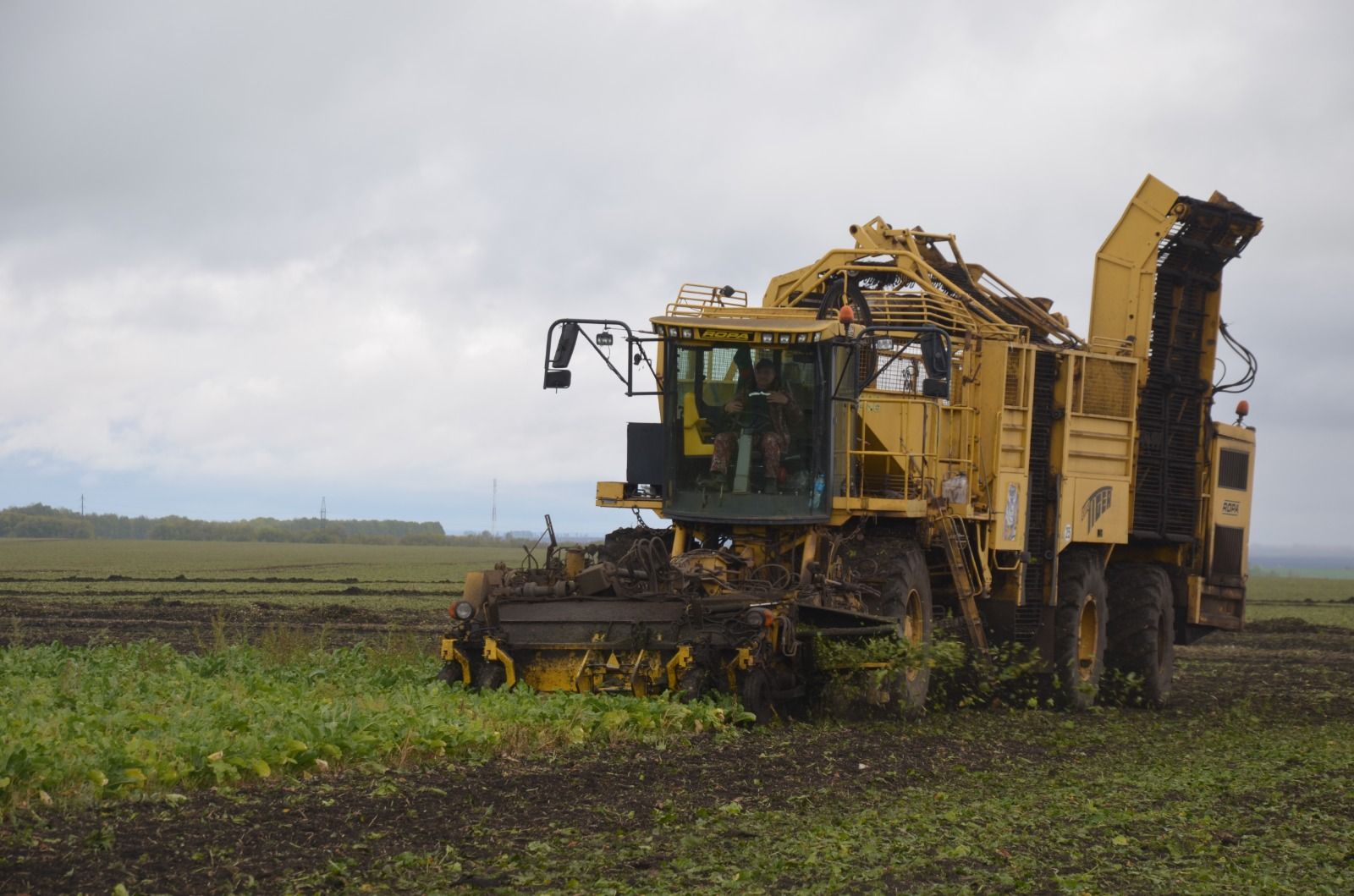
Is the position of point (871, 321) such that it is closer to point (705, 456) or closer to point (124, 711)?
point (705, 456)

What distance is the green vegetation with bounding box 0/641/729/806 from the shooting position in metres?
8.60

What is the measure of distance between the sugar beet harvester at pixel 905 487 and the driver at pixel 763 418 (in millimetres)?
18

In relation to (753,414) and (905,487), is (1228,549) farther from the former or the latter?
(753,414)

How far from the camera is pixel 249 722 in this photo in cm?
978

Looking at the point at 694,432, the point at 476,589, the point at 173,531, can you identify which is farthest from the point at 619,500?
the point at 173,531

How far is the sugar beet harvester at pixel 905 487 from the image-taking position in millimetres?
12781

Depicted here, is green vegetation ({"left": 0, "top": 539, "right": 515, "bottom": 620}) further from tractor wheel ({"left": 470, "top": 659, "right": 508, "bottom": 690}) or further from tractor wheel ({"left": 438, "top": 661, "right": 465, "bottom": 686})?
tractor wheel ({"left": 470, "top": 659, "right": 508, "bottom": 690})

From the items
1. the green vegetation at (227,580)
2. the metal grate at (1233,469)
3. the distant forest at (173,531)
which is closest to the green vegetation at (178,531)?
the distant forest at (173,531)

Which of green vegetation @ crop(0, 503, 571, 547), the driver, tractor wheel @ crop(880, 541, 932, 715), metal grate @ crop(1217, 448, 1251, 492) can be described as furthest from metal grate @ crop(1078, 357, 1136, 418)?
green vegetation @ crop(0, 503, 571, 547)

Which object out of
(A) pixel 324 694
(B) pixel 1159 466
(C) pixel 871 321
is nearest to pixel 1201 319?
(B) pixel 1159 466

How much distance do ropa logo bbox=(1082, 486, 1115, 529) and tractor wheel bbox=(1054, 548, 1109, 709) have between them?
1.33 ft

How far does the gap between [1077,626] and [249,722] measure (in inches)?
381

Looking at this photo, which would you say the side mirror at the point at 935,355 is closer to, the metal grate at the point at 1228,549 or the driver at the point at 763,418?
the driver at the point at 763,418

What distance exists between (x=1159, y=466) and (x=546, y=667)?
848 centimetres
